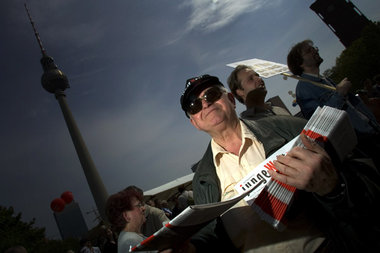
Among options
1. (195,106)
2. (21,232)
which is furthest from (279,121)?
(21,232)

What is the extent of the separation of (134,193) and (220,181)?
6.40 feet

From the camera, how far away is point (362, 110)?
2.28 meters

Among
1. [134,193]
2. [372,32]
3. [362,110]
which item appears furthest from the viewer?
[372,32]

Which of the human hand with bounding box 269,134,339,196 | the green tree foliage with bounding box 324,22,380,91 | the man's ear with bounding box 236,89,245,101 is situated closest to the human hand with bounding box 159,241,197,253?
the human hand with bounding box 269,134,339,196

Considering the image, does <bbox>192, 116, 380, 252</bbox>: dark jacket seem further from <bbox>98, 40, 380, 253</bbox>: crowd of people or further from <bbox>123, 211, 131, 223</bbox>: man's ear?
<bbox>123, 211, 131, 223</bbox>: man's ear

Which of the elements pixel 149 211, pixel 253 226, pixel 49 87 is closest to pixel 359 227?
pixel 253 226

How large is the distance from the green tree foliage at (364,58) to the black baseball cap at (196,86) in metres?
37.1

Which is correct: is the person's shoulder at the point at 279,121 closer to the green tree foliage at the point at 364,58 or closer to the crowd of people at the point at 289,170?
the crowd of people at the point at 289,170

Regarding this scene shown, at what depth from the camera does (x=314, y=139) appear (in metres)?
1.04

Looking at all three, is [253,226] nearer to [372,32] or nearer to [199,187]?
[199,187]

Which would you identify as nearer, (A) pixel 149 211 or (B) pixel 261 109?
(B) pixel 261 109

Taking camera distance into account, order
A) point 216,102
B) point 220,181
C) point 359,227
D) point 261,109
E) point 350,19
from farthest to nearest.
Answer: point 350,19
point 261,109
point 216,102
point 220,181
point 359,227

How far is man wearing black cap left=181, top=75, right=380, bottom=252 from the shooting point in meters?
1.01

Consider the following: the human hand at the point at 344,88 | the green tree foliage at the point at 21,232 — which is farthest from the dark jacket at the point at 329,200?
the green tree foliage at the point at 21,232
